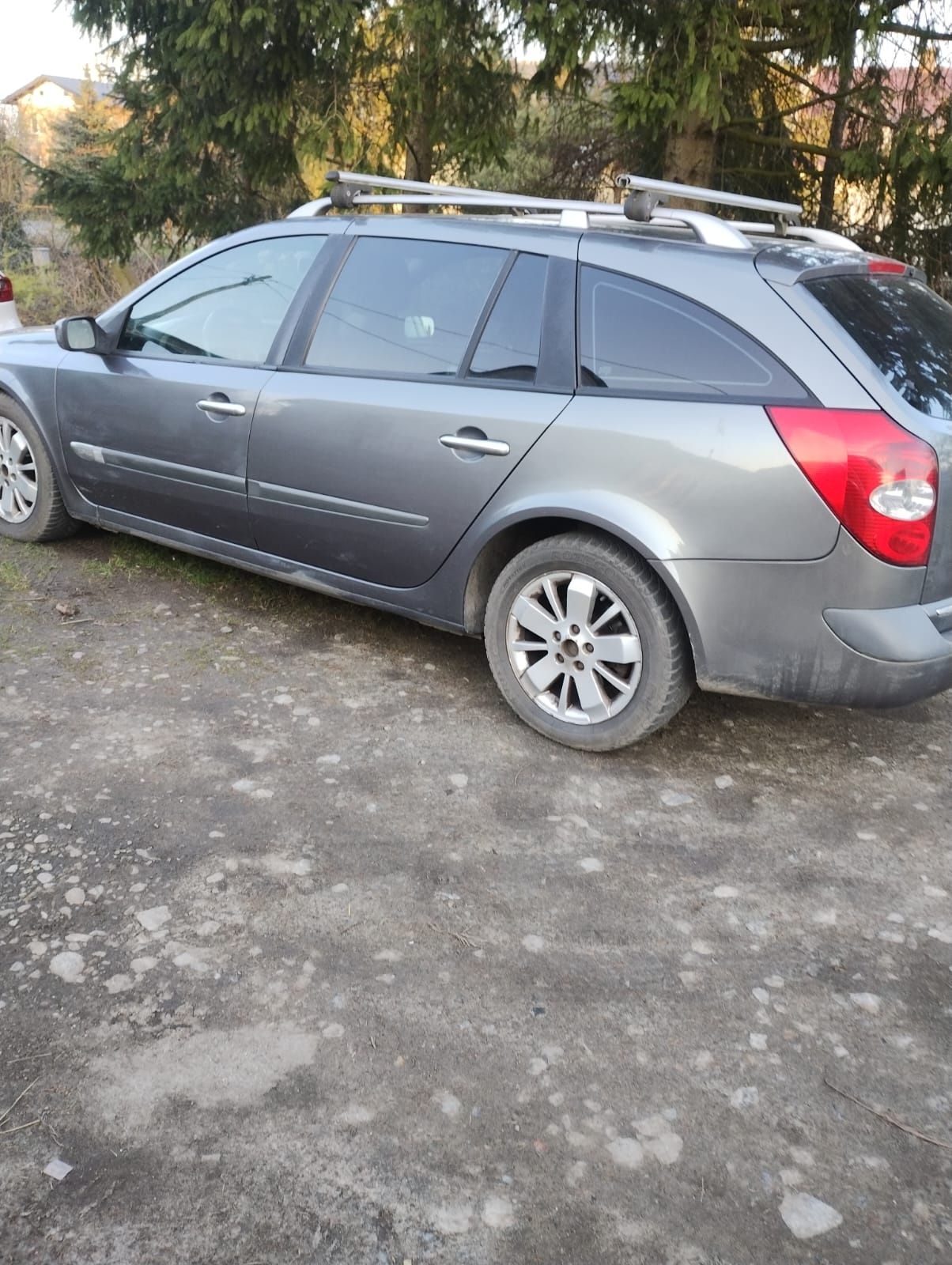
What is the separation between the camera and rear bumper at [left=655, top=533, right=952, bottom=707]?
11.1 ft

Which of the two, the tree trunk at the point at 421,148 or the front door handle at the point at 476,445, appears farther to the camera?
the tree trunk at the point at 421,148

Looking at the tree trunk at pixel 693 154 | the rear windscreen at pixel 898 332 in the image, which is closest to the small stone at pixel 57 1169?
the rear windscreen at pixel 898 332

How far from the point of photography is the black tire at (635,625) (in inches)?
145

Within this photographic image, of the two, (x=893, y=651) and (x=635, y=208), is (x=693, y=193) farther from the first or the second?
(x=893, y=651)

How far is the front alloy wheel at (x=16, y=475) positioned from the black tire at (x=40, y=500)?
A: 0.11 feet

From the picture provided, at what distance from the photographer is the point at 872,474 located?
3.28 m

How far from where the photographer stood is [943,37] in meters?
7.62

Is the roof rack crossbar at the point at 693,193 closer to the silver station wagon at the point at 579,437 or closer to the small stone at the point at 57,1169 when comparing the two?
the silver station wagon at the point at 579,437

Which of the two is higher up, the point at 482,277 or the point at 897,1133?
the point at 482,277

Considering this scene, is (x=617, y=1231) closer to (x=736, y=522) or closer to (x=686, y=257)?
(x=736, y=522)

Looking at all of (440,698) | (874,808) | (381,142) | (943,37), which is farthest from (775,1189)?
(381,142)

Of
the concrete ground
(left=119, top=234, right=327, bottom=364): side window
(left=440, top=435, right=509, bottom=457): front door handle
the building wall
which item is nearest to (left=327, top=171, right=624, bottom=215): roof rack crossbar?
(left=119, top=234, right=327, bottom=364): side window

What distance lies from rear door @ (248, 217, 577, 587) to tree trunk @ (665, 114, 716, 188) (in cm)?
505

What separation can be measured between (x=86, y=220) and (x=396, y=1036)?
9.72 meters
